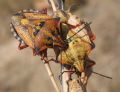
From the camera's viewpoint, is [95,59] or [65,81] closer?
[65,81]

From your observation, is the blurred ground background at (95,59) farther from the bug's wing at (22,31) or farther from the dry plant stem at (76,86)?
the dry plant stem at (76,86)

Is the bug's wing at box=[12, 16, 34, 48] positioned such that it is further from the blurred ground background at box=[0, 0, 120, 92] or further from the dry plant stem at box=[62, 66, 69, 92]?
the blurred ground background at box=[0, 0, 120, 92]

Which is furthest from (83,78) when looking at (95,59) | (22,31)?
(95,59)

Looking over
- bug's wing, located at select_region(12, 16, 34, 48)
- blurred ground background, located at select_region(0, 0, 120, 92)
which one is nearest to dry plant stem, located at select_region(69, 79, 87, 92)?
bug's wing, located at select_region(12, 16, 34, 48)

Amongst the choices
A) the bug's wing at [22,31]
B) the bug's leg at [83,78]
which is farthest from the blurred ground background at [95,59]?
the bug's leg at [83,78]

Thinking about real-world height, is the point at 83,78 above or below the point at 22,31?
below

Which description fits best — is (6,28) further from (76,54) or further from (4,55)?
(76,54)

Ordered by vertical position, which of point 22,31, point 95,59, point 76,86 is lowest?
point 76,86

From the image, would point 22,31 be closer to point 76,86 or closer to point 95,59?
point 76,86
